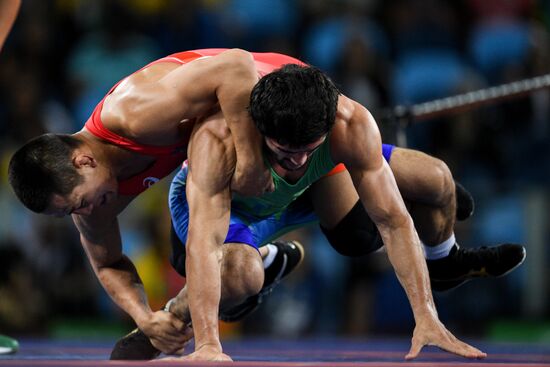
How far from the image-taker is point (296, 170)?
12.9ft

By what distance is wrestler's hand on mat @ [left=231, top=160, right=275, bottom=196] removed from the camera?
3.71 m

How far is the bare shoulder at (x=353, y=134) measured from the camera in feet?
12.2

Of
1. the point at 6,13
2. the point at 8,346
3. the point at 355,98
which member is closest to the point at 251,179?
the point at 6,13

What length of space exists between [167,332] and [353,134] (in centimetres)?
109

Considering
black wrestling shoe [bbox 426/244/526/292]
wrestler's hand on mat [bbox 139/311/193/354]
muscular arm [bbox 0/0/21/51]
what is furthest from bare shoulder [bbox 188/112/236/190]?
black wrestling shoe [bbox 426/244/526/292]

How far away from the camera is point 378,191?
3.73 metres

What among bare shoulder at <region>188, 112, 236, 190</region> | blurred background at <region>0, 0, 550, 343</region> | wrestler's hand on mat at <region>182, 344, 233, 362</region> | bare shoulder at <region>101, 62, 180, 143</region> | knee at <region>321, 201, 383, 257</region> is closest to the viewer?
wrestler's hand on mat at <region>182, 344, 233, 362</region>

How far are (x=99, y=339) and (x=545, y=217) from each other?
9.74 feet

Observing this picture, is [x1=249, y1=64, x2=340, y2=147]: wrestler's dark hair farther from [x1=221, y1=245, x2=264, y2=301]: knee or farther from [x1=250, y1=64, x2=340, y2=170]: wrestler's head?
[x1=221, y1=245, x2=264, y2=301]: knee

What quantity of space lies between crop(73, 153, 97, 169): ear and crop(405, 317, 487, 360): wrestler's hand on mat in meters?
1.36

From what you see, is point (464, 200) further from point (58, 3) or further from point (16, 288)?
point (58, 3)

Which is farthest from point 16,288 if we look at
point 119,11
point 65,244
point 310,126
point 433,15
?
point 310,126

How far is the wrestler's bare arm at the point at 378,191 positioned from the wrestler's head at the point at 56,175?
95 centimetres

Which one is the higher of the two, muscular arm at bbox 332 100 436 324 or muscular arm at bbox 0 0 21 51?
muscular arm at bbox 0 0 21 51
